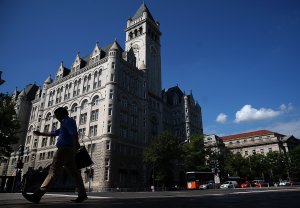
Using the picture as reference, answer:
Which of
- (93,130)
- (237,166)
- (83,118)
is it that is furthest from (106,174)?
(237,166)

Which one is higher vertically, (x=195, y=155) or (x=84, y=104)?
(x=84, y=104)

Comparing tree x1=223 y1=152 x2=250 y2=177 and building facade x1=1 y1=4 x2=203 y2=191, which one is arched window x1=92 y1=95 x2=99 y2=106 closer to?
building facade x1=1 y1=4 x2=203 y2=191

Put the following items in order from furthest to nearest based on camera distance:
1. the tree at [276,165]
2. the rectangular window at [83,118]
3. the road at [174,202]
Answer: the tree at [276,165] → the rectangular window at [83,118] → the road at [174,202]

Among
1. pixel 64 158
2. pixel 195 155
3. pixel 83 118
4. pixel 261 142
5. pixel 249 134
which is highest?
pixel 249 134

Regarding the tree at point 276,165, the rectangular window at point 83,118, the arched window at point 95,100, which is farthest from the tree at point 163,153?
the tree at point 276,165

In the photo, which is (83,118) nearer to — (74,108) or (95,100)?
(74,108)

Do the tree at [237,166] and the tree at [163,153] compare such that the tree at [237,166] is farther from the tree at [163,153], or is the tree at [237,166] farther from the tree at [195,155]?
the tree at [163,153]

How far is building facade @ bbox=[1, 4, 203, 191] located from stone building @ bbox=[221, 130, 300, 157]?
32907mm

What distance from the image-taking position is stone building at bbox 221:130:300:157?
87469mm

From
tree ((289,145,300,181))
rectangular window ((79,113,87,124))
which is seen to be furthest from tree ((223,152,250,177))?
rectangular window ((79,113,87,124))

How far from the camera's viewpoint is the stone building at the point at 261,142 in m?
87.5

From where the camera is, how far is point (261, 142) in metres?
89.2

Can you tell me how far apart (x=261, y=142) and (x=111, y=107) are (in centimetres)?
6454

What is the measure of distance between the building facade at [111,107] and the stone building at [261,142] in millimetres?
32907
